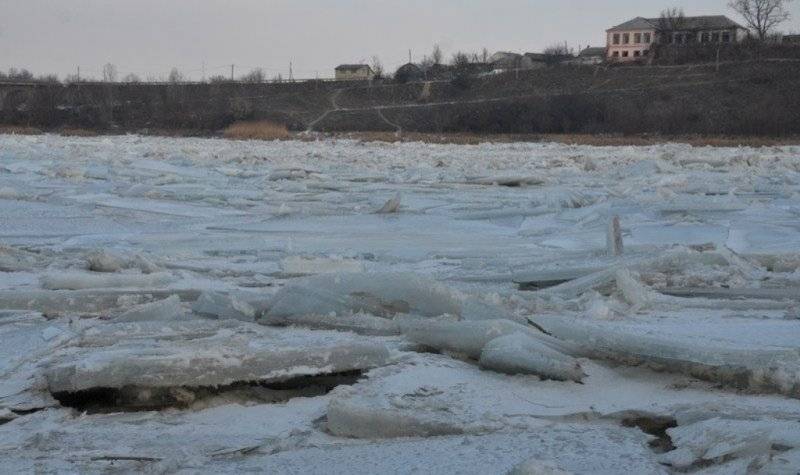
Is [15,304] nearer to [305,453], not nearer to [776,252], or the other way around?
[305,453]

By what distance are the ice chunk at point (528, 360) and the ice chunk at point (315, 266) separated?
1.74 m

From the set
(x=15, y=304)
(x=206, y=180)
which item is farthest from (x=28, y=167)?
(x=15, y=304)

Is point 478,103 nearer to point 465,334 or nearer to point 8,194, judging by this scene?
point 8,194

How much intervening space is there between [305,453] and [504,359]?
807 mm

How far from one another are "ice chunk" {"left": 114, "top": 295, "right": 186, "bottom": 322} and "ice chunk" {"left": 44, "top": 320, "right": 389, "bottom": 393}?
14cm

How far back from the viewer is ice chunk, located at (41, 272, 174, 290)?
12.8ft

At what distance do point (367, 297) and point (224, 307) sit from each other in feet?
1.81

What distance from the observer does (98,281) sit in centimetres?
395

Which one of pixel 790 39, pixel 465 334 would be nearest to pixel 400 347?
pixel 465 334

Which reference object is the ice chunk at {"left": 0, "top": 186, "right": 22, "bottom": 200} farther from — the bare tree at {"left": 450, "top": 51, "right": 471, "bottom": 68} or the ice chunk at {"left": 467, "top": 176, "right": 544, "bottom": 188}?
the bare tree at {"left": 450, "top": 51, "right": 471, "bottom": 68}

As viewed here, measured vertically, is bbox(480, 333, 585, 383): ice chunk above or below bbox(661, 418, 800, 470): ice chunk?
above

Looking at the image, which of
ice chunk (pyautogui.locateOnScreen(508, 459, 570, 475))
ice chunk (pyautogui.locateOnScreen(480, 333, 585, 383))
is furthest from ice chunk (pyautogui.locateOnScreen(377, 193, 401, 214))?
ice chunk (pyautogui.locateOnScreen(508, 459, 570, 475))

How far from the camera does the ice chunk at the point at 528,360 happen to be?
8.62 feet

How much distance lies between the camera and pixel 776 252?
488 cm
